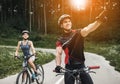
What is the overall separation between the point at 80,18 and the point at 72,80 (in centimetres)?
8155

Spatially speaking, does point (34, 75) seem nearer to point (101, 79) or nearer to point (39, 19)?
point (101, 79)

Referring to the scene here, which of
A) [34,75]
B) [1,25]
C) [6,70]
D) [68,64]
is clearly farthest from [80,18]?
[68,64]

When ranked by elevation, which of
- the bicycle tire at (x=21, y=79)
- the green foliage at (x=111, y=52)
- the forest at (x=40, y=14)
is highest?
the forest at (x=40, y=14)

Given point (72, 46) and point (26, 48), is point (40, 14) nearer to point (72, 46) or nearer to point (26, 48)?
point (26, 48)

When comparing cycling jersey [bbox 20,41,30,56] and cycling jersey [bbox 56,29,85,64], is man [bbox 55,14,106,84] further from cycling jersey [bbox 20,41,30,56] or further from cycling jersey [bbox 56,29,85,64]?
cycling jersey [bbox 20,41,30,56]

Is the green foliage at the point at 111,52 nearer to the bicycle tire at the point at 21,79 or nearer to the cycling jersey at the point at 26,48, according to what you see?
the cycling jersey at the point at 26,48

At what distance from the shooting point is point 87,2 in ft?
Answer: 292

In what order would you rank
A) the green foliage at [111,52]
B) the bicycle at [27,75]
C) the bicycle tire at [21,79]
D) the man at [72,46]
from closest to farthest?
the man at [72,46] < the bicycle tire at [21,79] < the bicycle at [27,75] < the green foliage at [111,52]

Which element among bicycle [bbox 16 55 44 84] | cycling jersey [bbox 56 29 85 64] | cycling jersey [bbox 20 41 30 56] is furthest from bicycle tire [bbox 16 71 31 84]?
cycling jersey [bbox 56 29 85 64]

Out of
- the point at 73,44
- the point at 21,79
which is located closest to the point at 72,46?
the point at 73,44

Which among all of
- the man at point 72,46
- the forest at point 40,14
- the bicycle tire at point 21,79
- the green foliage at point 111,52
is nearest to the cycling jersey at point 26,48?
the bicycle tire at point 21,79

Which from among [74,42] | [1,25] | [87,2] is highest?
[87,2]

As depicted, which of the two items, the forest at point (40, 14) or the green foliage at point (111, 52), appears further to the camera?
the forest at point (40, 14)

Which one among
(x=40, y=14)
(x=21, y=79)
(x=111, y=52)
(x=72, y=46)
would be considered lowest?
(x=21, y=79)
